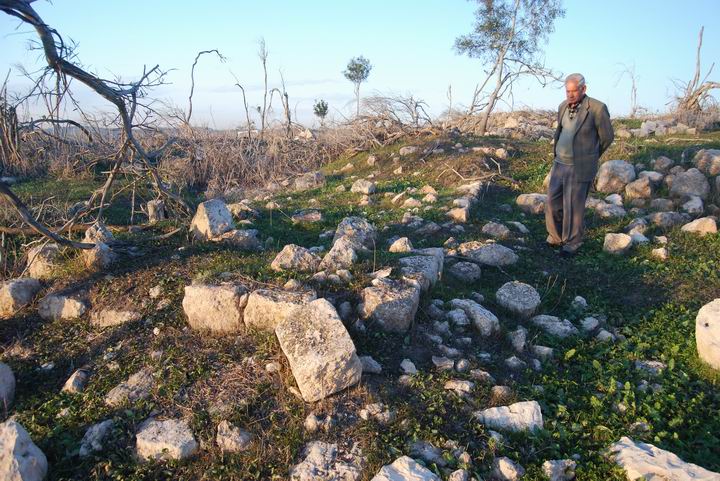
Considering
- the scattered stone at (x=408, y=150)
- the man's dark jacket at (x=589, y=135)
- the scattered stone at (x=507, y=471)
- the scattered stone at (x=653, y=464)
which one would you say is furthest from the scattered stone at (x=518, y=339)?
the scattered stone at (x=408, y=150)

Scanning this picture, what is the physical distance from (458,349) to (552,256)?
263 cm

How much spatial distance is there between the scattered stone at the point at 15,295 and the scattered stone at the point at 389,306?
2757 millimetres

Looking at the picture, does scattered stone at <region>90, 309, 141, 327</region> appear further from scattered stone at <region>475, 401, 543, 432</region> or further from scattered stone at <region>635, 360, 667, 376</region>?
scattered stone at <region>635, 360, 667, 376</region>

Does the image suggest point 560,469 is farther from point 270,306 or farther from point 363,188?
point 363,188

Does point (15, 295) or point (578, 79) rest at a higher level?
point (578, 79)

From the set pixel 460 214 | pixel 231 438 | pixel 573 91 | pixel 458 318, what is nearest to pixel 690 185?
pixel 573 91

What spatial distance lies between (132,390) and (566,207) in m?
4.67

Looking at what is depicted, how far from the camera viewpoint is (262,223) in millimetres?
6258

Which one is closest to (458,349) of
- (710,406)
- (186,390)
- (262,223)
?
(710,406)

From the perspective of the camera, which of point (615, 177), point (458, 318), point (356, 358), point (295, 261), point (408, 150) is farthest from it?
point (408, 150)

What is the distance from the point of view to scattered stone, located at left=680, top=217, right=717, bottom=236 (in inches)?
229

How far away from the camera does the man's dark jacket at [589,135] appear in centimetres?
520

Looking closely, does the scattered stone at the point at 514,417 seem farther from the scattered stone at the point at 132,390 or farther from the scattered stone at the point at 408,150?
the scattered stone at the point at 408,150

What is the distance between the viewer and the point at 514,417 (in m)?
2.86
